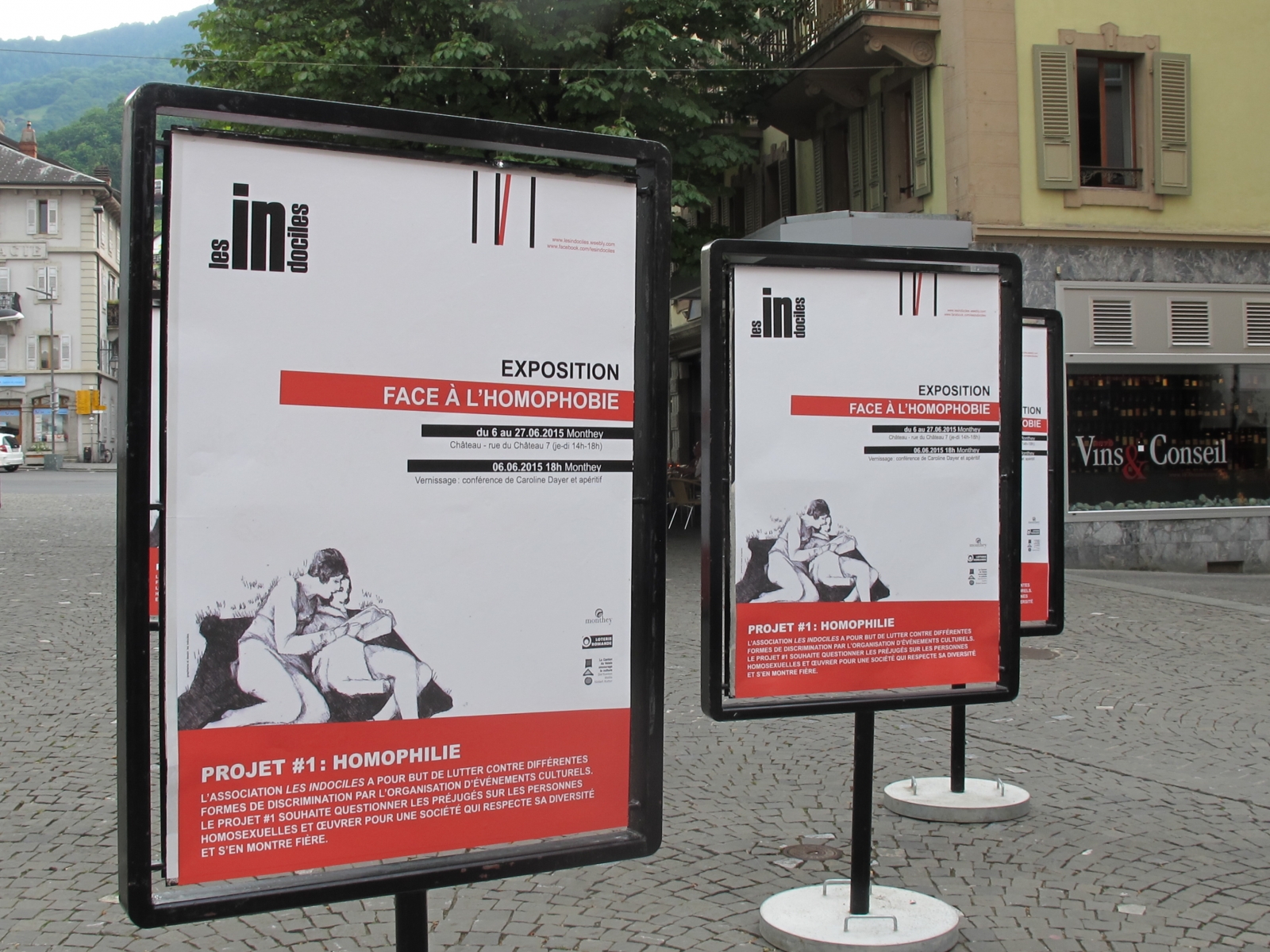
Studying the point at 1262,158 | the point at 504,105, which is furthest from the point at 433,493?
the point at 1262,158

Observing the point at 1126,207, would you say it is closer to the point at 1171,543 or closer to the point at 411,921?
the point at 1171,543

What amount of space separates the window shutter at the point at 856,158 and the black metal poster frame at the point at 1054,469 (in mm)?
12675

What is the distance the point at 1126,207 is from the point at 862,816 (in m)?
14.0

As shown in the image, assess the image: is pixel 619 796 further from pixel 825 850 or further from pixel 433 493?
pixel 825 850

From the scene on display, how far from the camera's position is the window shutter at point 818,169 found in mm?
19375

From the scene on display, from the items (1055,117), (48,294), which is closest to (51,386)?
(48,294)

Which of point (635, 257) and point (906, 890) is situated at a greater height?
point (635, 257)

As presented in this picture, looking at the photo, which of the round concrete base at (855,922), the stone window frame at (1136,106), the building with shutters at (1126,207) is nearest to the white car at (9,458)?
the building with shutters at (1126,207)

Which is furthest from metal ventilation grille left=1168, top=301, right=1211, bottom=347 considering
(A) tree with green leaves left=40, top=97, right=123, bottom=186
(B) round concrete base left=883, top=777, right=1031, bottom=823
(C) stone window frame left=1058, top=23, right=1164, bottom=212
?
(A) tree with green leaves left=40, top=97, right=123, bottom=186

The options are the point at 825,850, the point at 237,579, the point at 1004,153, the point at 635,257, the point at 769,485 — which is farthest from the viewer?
the point at 1004,153

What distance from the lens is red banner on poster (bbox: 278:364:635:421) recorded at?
2.27 m

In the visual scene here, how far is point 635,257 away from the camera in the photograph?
8.34 ft

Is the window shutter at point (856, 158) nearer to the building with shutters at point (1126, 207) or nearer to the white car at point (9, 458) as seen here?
the building with shutters at point (1126, 207)

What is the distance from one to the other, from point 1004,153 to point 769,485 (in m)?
13.1
